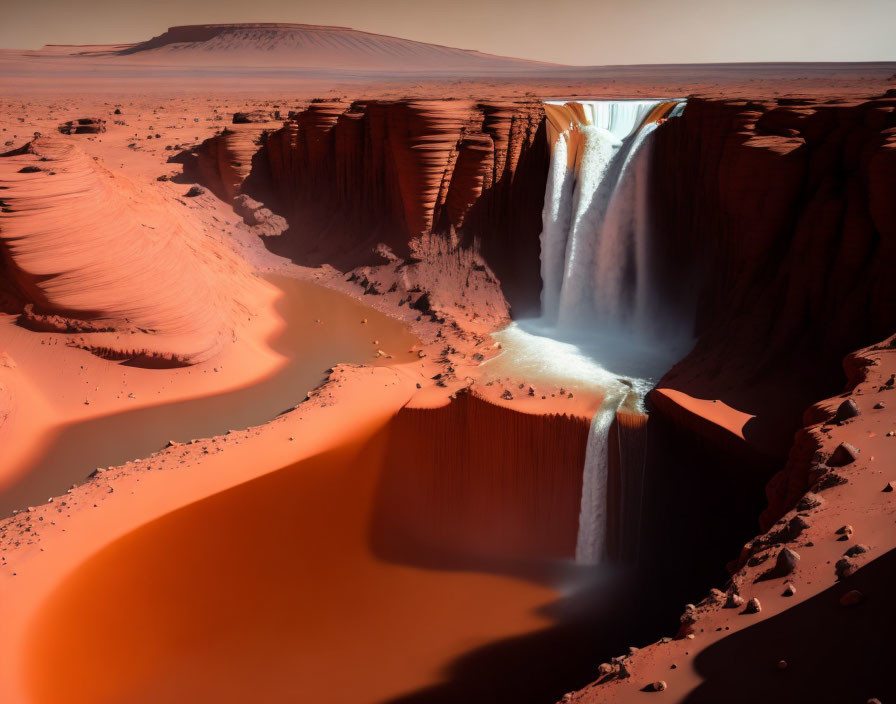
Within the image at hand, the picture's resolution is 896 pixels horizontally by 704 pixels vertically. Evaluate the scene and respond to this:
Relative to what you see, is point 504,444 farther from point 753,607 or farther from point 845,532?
point 753,607

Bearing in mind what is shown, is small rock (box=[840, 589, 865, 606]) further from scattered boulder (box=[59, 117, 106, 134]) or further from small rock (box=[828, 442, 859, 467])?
scattered boulder (box=[59, 117, 106, 134])

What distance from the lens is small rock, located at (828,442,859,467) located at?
6.47 metres

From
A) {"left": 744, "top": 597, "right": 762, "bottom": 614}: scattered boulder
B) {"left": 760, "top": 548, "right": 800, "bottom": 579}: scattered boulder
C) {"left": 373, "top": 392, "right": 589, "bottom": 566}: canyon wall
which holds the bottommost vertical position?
{"left": 373, "top": 392, "right": 589, "bottom": 566}: canyon wall

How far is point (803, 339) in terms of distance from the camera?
1101 cm

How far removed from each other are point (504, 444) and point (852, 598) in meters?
7.04

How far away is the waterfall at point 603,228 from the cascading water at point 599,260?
0.02 meters

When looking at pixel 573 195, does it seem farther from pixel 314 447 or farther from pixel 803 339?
pixel 314 447

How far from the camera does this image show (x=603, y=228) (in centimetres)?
1677

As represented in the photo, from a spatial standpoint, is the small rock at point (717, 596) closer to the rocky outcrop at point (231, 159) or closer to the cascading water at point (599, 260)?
the cascading water at point (599, 260)

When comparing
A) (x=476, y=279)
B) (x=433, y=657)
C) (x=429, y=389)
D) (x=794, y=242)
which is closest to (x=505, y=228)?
(x=476, y=279)

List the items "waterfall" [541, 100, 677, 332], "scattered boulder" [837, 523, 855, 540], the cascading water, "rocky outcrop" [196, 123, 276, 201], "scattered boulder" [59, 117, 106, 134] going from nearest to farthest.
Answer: "scattered boulder" [837, 523, 855, 540] < the cascading water < "waterfall" [541, 100, 677, 332] < "rocky outcrop" [196, 123, 276, 201] < "scattered boulder" [59, 117, 106, 134]

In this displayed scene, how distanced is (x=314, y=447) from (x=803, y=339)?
787 cm

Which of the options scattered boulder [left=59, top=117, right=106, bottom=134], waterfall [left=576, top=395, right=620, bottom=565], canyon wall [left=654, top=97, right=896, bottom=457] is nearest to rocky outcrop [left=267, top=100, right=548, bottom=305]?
canyon wall [left=654, top=97, right=896, bottom=457]

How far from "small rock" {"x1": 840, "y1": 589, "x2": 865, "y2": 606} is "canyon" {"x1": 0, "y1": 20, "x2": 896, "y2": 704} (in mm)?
24
